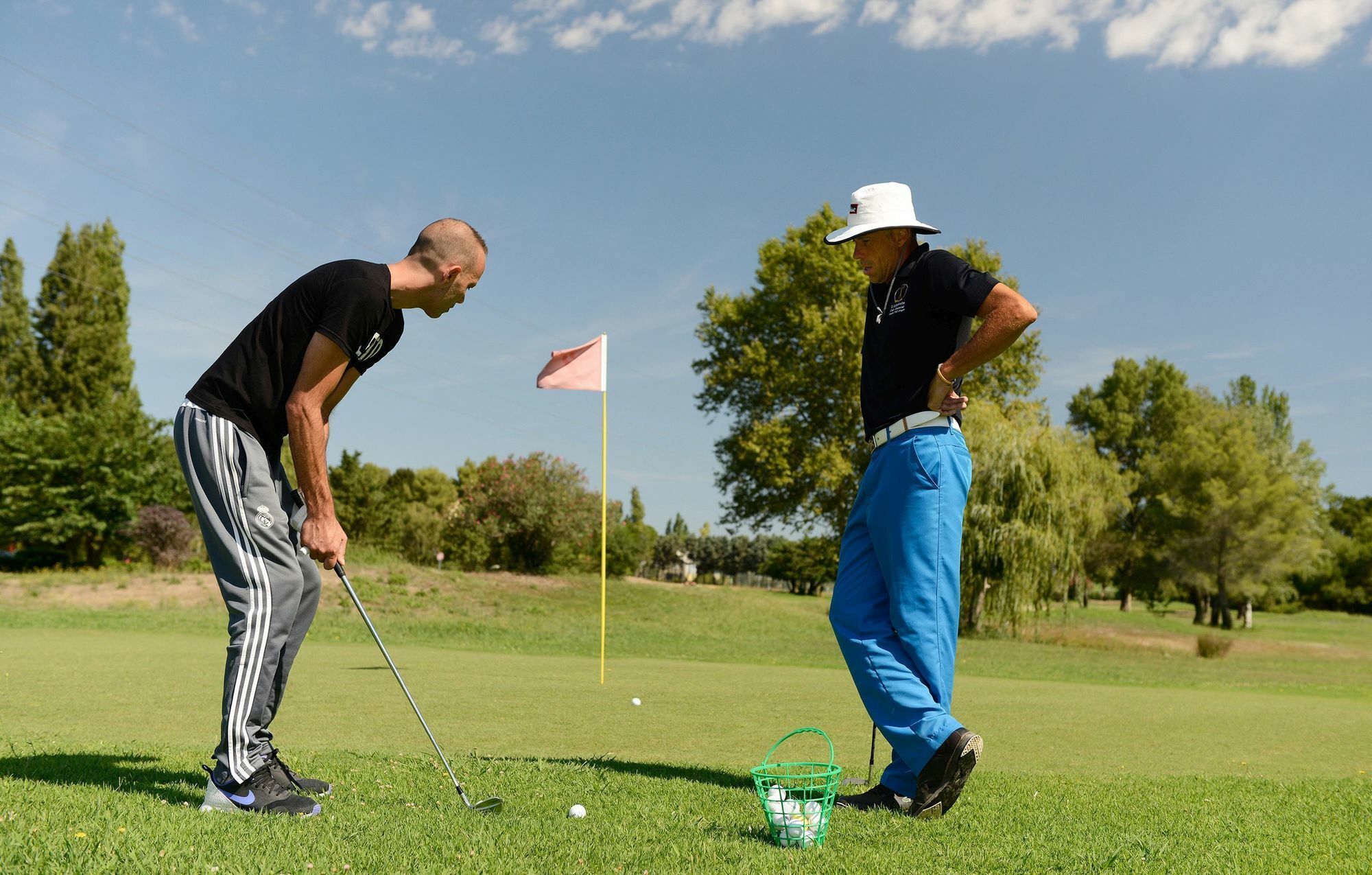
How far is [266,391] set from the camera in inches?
140

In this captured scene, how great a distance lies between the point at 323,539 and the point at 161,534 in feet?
82.6

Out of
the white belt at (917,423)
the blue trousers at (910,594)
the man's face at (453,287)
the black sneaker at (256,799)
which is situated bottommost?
the black sneaker at (256,799)

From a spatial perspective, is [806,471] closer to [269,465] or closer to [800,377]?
[800,377]

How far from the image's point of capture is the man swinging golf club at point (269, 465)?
3414 millimetres

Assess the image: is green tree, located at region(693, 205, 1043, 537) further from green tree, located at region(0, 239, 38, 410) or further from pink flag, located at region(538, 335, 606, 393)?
green tree, located at region(0, 239, 38, 410)

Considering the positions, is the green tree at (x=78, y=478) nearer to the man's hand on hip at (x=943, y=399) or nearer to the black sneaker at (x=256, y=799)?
the black sneaker at (x=256, y=799)

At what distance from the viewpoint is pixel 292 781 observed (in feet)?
11.9

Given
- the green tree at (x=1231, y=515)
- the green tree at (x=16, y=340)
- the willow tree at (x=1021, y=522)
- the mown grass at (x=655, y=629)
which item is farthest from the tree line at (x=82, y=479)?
the green tree at (x=1231, y=515)

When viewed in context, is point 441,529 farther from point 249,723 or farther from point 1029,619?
point 249,723

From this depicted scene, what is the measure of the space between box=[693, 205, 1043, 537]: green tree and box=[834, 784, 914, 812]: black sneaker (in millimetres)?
27634

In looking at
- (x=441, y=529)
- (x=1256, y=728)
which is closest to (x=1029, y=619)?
(x=1256, y=728)

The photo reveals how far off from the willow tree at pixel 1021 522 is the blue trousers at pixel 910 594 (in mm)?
19437

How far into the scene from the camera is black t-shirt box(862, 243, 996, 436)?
3.82 metres

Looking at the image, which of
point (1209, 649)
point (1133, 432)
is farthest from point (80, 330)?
point (1133, 432)
